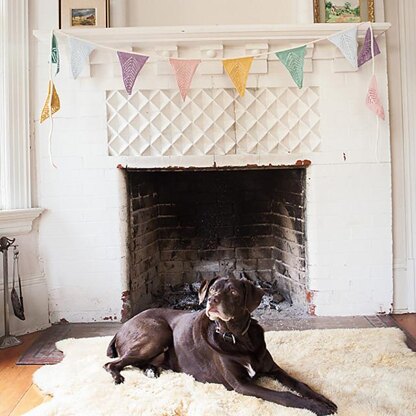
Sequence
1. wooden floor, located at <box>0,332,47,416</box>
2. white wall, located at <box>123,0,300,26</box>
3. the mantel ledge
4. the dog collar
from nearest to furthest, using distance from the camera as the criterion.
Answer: the dog collar < wooden floor, located at <box>0,332,47,416</box> < the mantel ledge < white wall, located at <box>123,0,300,26</box>

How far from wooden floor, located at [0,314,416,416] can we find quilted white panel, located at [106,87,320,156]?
1.22m

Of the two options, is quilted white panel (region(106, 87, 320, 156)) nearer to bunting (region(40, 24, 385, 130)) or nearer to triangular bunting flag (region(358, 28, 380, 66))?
bunting (region(40, 24, 385, 130))

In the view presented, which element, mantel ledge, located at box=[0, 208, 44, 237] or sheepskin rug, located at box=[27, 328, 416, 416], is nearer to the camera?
sheepskin rug, located at box=[27, 328, 416, 416]

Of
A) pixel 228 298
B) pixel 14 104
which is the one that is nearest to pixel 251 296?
pixel 228 298

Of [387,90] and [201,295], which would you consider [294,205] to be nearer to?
[387,90]

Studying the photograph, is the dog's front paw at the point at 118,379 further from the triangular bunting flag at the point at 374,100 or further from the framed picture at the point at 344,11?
the framed picture at the point at 344,11

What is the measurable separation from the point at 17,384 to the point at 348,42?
2.44 m

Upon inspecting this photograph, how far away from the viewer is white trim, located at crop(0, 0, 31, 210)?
108 inches

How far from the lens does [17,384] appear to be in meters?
2.08

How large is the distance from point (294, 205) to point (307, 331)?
867 millimetres

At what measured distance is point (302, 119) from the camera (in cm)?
282

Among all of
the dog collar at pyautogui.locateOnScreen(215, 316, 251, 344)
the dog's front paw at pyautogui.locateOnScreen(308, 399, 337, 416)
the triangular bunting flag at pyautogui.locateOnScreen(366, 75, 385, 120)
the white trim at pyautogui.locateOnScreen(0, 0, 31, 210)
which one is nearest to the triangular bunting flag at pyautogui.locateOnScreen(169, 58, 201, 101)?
the white trim at pyautogui.locateOnScreen(0, 0, 31, 210)

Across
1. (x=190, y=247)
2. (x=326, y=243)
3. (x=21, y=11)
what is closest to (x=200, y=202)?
(x=190, y=247)

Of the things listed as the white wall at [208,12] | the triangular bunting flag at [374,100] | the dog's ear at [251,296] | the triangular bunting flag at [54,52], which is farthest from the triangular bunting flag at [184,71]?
the dog's ear at [251,296]
